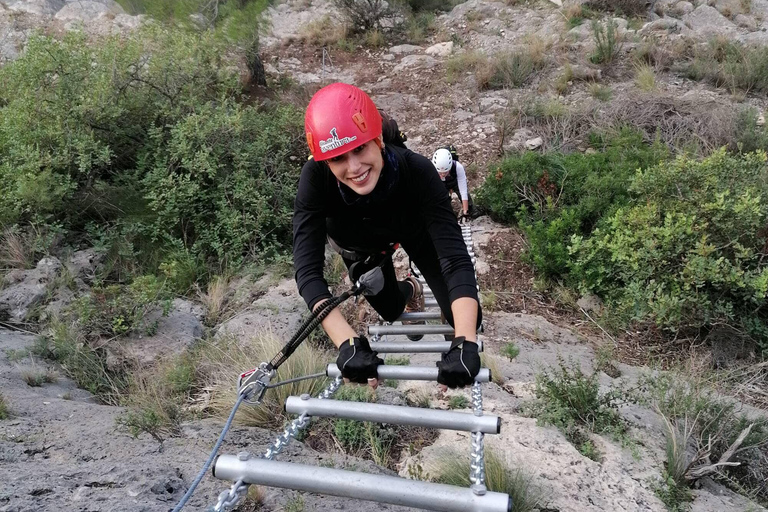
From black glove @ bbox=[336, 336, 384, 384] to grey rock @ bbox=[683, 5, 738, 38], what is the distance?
14.3m

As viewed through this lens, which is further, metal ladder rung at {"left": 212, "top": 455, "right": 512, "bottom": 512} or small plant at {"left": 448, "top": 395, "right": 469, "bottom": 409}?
small plant at {"left": 448, "top": 395, "right": 469, "bottom": 409}

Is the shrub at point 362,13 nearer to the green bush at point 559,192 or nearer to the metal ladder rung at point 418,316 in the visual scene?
the green bush at point 559,192

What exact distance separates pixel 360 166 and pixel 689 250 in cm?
437

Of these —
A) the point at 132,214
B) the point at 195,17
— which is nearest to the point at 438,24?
the point at 195,17

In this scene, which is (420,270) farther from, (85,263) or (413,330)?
(85,263)

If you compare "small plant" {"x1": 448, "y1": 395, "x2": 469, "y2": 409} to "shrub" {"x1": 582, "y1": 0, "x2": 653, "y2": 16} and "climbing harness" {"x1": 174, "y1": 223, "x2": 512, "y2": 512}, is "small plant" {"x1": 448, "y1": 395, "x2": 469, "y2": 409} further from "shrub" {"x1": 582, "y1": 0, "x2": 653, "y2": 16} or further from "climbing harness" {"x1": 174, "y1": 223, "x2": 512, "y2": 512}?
"shrub" {"x1": 582, "y1": 0, "x2": 653, "y2": 16}

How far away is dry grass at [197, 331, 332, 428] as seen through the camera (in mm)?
3453

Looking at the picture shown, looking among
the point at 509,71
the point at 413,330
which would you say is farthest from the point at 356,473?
the point at 509,71

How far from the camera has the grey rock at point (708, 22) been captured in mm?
13094

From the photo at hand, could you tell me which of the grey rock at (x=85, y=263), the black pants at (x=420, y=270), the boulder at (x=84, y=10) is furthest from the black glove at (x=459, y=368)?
the boulder at (x=84, y=10)

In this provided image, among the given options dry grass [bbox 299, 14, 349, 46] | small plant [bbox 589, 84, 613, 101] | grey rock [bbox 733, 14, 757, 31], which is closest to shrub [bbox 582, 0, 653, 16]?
grey rock [bbox 733, 14, 757, 31]

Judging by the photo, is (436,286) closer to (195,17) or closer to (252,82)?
(195,17)

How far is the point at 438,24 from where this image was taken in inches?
610

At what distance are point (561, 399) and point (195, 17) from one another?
25.5 ft
